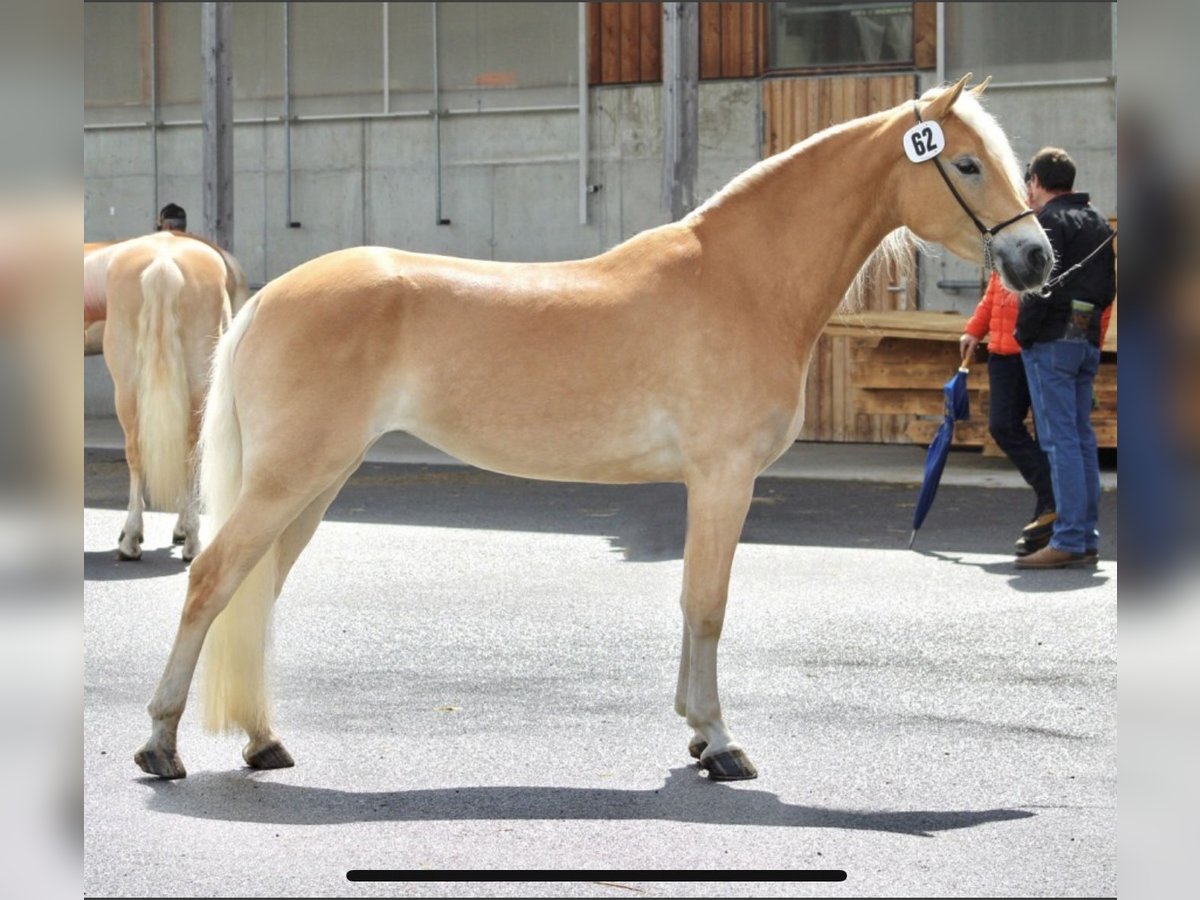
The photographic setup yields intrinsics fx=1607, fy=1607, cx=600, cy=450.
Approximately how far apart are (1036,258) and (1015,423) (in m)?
4.81

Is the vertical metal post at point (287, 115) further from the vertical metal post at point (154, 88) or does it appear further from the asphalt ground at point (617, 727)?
the asphalt ground at point (617, 727)

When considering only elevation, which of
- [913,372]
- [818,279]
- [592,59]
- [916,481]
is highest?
[592,59]

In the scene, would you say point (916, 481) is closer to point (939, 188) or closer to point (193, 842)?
point (939, 188)

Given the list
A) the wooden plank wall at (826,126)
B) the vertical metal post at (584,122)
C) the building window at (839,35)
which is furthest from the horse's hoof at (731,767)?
the vertical metal post at (584,122)

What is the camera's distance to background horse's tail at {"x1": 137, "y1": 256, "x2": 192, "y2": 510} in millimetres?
8477

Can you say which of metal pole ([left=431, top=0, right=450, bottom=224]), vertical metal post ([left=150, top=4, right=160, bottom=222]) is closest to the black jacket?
metal pole ([left=431, top=0, right=450, bottom=224])

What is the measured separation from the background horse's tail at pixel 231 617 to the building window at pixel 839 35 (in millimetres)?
11701

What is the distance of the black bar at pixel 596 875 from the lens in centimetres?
376

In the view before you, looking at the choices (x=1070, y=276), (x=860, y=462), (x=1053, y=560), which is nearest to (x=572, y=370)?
(x=1070, y=276)

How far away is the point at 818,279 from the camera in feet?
16.4

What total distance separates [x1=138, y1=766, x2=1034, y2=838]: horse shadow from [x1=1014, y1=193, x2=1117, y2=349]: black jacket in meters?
4.63

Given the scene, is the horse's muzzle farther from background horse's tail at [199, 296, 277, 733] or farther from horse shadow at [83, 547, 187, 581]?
horse shadow at [83, 547, 187, 581]

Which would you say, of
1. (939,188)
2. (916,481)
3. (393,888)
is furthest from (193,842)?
(916,481)

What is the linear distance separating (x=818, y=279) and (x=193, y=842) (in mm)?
2477
